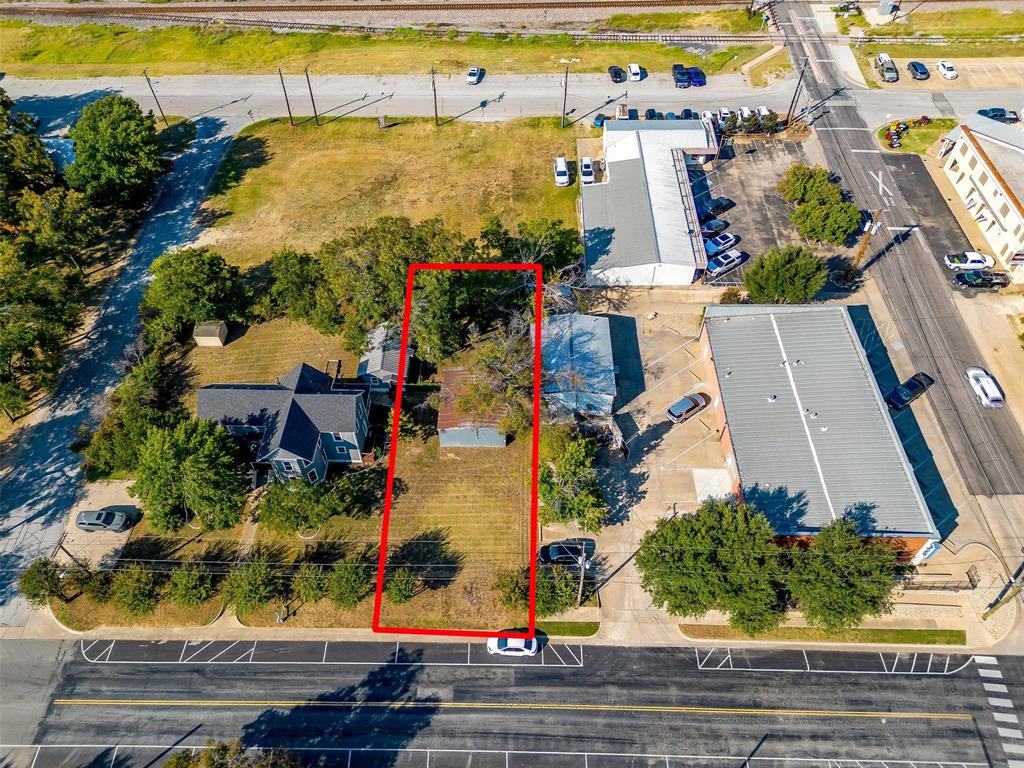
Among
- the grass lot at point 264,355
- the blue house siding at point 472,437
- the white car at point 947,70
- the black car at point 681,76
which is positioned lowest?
the blue house siding at point 472,437

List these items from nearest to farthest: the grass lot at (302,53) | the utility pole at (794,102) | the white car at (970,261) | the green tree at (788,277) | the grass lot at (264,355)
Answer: the green tree at (788,277)
the grass lot at (264,355)
the white car at (970,261)
the utility pole at (794,102)
the grass lot at (302,53)

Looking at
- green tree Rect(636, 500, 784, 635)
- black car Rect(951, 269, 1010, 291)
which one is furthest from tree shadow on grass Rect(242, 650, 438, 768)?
black car Rect(951, 269, 1010, 291)

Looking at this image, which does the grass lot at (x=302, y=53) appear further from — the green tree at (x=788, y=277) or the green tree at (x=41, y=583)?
the green tree at (x=41, y=583)

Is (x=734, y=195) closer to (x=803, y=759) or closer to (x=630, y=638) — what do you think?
(x=630, y=638)

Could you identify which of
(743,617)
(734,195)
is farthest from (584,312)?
(743,617)

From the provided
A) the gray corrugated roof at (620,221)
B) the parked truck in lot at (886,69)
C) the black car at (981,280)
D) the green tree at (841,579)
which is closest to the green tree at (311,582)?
the green tree at (841,579)
